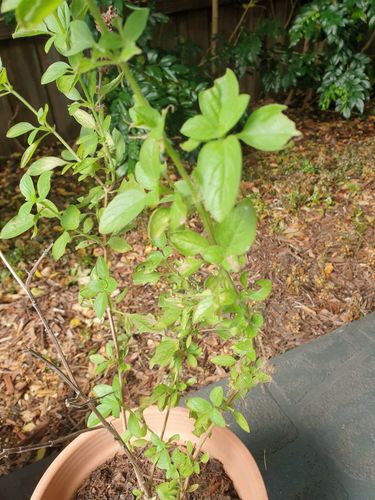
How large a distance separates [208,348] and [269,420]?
360 mm

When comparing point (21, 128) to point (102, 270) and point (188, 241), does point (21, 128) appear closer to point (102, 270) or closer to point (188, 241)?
point (102, 270)

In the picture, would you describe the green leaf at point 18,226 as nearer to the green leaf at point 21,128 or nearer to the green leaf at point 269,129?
the green leaf at point 21,128

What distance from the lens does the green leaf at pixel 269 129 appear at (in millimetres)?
385

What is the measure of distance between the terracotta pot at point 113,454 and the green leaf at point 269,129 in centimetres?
77

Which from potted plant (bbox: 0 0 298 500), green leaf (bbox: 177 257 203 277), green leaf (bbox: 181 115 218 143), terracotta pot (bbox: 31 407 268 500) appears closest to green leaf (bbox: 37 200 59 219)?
potted plant (bbox: 0 0 298 500)

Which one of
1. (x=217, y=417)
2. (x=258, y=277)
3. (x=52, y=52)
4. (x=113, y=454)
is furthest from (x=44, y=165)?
(x=52, y=52)

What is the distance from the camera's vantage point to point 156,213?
1.61 ft

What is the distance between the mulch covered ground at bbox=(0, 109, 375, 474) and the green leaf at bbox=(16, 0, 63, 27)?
1.21 metres

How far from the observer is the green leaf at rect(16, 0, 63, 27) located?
33cm

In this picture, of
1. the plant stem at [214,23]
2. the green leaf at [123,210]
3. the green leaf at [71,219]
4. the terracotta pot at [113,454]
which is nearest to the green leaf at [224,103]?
the green leaf at [123,210]

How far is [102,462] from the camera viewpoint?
104cm

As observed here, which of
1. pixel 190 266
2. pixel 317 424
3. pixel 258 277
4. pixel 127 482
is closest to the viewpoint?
pixel 190 266

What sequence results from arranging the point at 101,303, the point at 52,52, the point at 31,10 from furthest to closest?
the point at 52,52 → the point at 101,303 → the point at 31,10

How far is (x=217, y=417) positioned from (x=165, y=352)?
0.46ft
